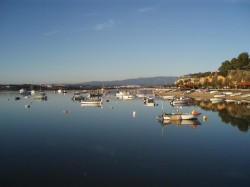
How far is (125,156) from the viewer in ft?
90.6

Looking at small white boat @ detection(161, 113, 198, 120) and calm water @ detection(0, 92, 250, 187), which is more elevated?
small white boat @ detection(161, 113, 198, 120)

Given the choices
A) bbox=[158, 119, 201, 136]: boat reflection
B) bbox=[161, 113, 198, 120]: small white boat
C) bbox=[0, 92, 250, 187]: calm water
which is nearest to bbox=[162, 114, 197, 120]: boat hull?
bbox=[161, 113, 198, 120]: small white boat

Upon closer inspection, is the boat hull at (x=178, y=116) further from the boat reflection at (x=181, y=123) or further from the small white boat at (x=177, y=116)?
the boat reflection at (x=181, y=123)

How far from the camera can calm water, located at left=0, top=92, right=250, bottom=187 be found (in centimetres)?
2153

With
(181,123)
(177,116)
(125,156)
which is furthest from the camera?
(177,116)

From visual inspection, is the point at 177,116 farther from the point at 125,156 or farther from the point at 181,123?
the point at 125,156

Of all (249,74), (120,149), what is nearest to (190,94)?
(249,74)

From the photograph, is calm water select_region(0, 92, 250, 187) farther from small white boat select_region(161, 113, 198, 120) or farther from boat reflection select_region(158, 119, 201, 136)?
small white boat select_region(161, 113, 198, 120)

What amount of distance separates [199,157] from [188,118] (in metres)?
23.2

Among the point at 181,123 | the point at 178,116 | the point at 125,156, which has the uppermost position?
the point at 178,116

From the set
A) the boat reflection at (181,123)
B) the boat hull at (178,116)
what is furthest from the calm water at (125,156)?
the boat hull at (178,116)

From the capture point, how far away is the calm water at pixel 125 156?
2153 cm

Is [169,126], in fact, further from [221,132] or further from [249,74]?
[249,74]

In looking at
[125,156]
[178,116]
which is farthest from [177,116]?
[125,156]
